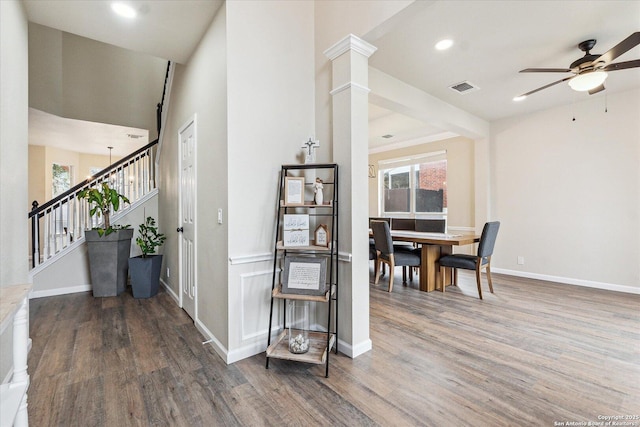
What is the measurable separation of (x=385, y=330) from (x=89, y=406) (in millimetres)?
2280

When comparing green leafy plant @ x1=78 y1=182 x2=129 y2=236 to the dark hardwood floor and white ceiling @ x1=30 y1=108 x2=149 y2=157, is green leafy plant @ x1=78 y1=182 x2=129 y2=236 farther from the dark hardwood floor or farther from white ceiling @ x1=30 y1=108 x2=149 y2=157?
white ceiling @ x1=30 y1=108 x2=149 y2=157

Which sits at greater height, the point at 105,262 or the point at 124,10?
the point at 124,10

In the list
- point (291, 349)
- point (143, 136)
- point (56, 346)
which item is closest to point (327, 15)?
point (291, 349)

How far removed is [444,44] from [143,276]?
177 inches

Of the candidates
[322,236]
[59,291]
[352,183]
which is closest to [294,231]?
[322,236]

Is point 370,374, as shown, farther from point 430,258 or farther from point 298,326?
point 430,258

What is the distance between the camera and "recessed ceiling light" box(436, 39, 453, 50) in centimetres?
287

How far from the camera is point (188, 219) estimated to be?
3.13m

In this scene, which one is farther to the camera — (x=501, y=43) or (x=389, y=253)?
(x=389, y=253)

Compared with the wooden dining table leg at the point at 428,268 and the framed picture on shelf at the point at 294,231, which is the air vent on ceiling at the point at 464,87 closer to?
the wooden dining table leg at the point at 428,268

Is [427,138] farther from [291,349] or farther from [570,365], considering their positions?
[291,349]

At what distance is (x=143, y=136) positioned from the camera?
245 inches

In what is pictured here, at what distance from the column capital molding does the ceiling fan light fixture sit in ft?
7.49

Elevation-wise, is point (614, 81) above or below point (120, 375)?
above
